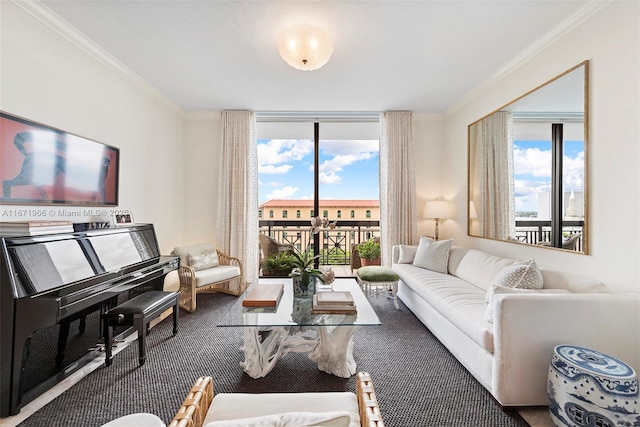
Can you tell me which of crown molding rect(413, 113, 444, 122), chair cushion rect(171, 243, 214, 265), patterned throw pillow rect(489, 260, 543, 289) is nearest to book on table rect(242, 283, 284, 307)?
chair cushion rect(171, 243, 214, 265)

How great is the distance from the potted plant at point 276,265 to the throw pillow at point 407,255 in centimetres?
184

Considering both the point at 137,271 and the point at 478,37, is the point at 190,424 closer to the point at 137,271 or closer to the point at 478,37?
the point at 137,271

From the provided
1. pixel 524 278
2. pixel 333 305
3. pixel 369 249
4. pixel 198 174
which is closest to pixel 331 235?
pixel 369 249

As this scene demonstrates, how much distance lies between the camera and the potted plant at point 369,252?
15.5ft

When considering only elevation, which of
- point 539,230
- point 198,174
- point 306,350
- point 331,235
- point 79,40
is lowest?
point 306,350

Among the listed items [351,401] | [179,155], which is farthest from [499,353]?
[179,155]

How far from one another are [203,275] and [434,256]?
289 centimetres

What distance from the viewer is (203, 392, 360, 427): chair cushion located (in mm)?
1026

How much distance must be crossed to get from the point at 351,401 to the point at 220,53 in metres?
2.99

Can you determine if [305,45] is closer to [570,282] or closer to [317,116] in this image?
[317,116]

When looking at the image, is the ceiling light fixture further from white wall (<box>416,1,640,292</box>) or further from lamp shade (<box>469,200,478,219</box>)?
lamp shade (<box>469,200,478,219</box>)

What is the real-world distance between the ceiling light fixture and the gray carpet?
8.02 ft

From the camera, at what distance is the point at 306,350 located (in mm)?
2057

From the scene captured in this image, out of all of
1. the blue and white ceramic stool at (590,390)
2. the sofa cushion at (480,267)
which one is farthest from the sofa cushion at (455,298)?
the blue and white ceramic stool at (590,390)
